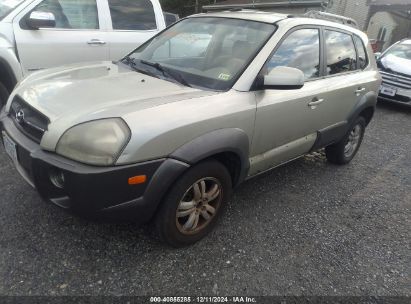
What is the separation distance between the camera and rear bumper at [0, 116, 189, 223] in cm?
197

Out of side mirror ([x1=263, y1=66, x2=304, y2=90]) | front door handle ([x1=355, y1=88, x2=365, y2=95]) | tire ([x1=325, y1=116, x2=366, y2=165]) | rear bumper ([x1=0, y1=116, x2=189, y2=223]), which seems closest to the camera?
rear bumper ([x1=0, y1=116, x2=189, y2=223])

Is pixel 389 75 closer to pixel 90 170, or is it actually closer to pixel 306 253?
pixel 306 253

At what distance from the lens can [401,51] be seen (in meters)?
8.57

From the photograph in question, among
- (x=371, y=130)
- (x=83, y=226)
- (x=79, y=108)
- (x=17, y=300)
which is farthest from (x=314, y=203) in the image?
(x=371, y=130)

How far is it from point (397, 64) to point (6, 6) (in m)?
7.71

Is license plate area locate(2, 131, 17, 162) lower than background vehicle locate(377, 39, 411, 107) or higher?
higher

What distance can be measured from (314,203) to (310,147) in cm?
56

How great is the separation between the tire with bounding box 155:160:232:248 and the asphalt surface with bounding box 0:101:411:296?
0.14m

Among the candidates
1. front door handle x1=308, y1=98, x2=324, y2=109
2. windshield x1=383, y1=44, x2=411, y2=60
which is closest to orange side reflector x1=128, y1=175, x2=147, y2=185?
front door handle x1=308, y1=98, x2=324, y2=109

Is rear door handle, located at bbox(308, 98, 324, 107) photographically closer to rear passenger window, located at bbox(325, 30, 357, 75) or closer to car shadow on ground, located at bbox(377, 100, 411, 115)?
rear passenger window, located at bbox(325, 30, 357, 75)

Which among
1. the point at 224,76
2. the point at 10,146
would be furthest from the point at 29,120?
the point at 224,76

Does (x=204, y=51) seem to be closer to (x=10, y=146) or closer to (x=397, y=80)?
(x=10, y=146)

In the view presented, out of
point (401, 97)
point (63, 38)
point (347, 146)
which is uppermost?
point (63, 38)

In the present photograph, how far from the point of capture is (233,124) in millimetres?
2516
